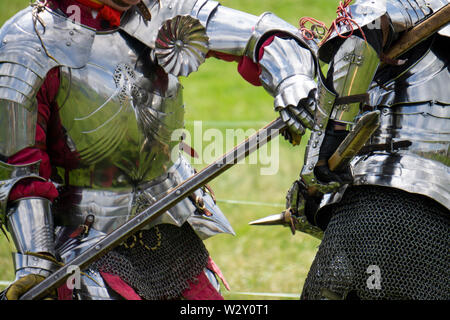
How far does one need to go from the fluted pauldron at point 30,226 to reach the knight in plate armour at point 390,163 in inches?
46.9

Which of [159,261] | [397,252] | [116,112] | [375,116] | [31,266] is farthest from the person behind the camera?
[159,261]

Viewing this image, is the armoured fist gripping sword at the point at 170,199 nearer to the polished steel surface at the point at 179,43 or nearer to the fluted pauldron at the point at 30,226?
the fluted pauldron at the point at 30,226

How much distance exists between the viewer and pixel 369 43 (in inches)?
151

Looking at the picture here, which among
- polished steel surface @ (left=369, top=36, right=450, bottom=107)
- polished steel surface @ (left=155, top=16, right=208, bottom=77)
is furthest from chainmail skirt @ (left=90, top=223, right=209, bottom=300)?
polished steel surface @ (left=369, top=36, right=450, bottom=107)

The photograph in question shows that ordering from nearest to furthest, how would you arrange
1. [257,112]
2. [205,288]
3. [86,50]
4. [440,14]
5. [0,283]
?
[440,14] < [86,50] < [205,288] < [0,283] < [257,112]

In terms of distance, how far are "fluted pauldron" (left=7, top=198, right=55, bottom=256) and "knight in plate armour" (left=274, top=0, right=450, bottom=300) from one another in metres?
1.19

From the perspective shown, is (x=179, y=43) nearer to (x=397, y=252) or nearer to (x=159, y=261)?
(x=159, y=261)

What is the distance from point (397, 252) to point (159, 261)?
1.19m

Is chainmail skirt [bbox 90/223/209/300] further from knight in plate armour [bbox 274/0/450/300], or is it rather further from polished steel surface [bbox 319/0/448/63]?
polished steel surface [bbox 319/0/448/63]

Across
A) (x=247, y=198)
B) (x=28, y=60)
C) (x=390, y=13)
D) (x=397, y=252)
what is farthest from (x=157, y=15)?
(x=247, y=198)

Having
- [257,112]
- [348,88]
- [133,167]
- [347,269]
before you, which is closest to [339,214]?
[347,269]

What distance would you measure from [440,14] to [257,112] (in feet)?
24.6

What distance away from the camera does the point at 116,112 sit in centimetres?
414
